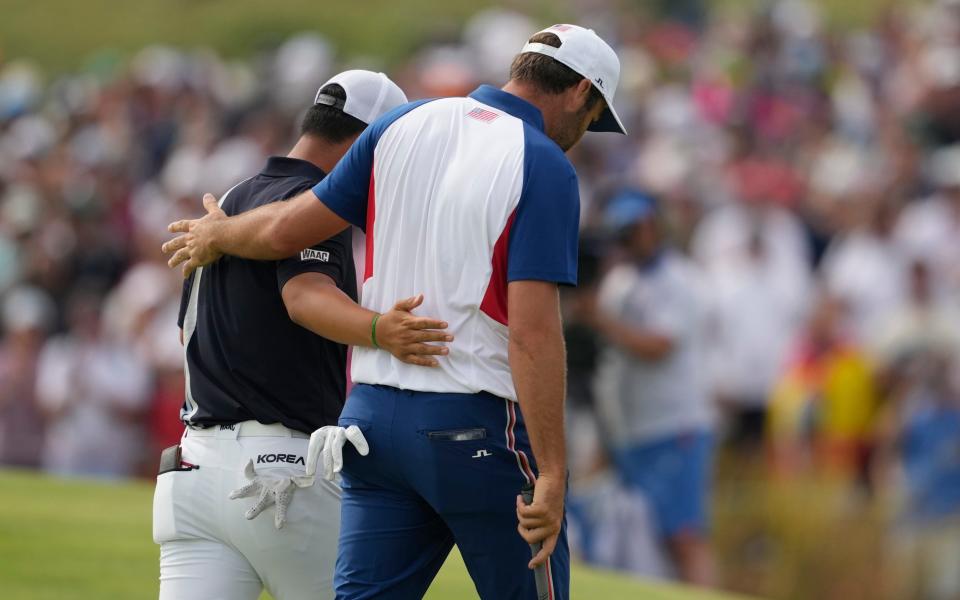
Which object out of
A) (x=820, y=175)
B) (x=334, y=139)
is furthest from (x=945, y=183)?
(x=334, y=139)

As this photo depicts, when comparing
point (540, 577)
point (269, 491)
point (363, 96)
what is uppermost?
point (363, 96)

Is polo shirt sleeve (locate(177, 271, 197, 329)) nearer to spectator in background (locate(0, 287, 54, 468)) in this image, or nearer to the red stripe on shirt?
the red stripe on shirt

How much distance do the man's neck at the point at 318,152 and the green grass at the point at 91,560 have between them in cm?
311

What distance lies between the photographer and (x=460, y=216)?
4.41 m

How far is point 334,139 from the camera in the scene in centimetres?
503

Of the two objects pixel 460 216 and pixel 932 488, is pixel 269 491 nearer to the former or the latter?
pixel 460 216

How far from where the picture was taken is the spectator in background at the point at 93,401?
13.7m

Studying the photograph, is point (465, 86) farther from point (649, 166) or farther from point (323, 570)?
point (323, 570)

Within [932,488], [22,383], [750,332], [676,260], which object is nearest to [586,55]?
[932,488]

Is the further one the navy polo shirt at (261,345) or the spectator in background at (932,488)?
the spectator in background at (932,488)

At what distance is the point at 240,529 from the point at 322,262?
2.76 ft

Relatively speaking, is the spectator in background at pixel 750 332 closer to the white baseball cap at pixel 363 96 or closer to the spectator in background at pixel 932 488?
the spectator in background at pixel 932 488

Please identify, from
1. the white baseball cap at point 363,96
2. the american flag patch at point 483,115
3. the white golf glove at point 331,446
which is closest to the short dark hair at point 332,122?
the white baseball cap at point 363,96

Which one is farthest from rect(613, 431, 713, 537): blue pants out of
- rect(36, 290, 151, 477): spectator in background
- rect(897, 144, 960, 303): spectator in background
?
rect(36, 290, 151, 477): spectator in background
